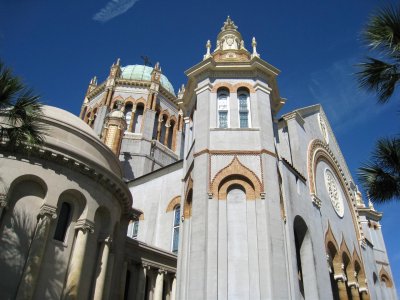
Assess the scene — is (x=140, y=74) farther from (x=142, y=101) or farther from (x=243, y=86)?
(x=243, y=86)

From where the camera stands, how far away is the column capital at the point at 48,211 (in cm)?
1625

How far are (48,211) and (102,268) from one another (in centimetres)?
358

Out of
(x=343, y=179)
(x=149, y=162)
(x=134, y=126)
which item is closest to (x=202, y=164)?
(x=343, y=179)

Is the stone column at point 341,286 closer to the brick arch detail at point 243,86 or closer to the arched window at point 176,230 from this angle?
the arched window at point 176,230

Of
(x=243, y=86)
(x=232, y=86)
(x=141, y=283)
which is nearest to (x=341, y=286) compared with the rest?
(x=141, y=283)

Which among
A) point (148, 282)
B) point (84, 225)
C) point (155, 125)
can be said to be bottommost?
point (148, 282)

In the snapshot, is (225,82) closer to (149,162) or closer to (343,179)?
(343,179)

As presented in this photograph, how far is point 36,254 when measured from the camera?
50.4 feet

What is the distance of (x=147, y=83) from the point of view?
1866 inches

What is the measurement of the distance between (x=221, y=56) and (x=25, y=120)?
15.3 meters

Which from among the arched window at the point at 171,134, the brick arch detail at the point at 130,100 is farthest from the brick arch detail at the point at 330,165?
the brick arch detail at the point at 130,100

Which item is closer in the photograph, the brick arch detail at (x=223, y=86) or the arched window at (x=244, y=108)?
the arched window at (x=244, y=108)

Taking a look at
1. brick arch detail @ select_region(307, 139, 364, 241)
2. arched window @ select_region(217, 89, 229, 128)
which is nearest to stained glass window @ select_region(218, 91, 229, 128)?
arched window @ select_region(217, 89, 229, 128)

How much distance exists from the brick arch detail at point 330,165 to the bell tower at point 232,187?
427cm
